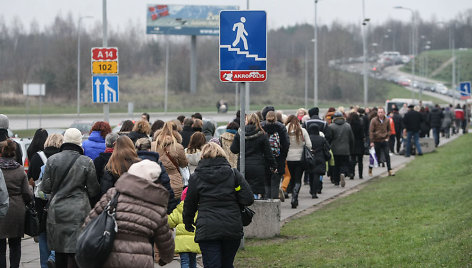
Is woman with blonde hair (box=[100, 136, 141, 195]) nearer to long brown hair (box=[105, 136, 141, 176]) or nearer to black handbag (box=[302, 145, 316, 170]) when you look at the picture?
long brown hair (box=[105, 136, 141, 176])

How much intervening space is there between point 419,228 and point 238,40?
4262 mm

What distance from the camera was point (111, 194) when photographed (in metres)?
6.51

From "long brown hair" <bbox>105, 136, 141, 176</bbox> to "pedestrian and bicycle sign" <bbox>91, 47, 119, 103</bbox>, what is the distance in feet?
36.5

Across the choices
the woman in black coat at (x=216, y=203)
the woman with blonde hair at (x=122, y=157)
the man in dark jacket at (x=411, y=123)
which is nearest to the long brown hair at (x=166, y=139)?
the woman with blonde hair at (x=122, y=157)

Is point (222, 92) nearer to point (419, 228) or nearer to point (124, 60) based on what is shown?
point (124, 60)

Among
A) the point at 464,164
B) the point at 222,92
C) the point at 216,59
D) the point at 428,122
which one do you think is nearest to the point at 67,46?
the point at 222,92

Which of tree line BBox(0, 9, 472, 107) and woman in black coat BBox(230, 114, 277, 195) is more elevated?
tree line BBox(0, 9, 472, 107)

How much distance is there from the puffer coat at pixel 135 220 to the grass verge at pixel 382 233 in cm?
388

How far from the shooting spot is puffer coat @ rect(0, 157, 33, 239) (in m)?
9.56

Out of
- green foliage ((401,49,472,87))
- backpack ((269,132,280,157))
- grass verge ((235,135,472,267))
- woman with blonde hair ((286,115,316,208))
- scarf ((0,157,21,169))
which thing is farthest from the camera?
green foliage ((401,49,472,87))

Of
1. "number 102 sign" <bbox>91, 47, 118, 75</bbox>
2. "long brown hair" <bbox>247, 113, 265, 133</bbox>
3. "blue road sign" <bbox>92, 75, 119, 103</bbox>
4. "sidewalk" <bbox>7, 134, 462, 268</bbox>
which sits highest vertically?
"number 102 sign" <bbox>91, 47, 118, 75</bbox>

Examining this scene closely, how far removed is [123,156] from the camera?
8.26 metres

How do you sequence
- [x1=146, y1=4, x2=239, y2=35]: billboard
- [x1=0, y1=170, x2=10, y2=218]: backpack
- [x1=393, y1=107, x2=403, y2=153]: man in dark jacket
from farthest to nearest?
[x1=146, y1=4, x2=239, y2=35]: billboard
[x1=393, y1=107, x2=403, y2=153]: man in dark jacket
[x1=0, y1=170, x2=10, y2=218]: backpack

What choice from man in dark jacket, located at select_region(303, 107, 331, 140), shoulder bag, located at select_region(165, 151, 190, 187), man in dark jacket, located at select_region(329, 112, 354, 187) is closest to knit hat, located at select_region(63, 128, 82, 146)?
shoulder bag, located at select_region(165, 151, 190, 187)
